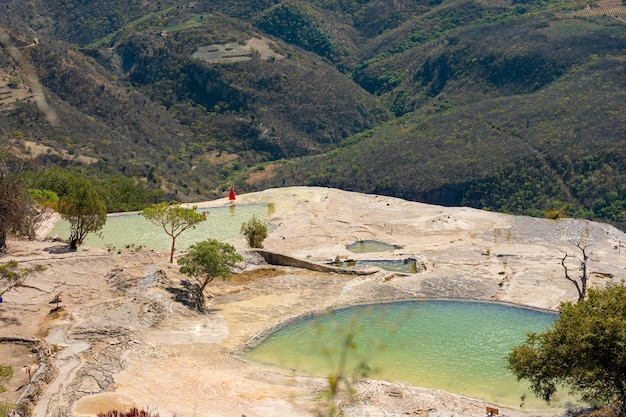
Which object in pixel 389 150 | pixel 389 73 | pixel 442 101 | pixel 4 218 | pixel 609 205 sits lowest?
pixel 4 218

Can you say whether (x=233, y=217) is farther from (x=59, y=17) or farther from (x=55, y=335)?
(x=59, y=17)

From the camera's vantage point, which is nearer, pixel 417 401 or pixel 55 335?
pixel 417 401

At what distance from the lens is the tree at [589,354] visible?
1683 cm

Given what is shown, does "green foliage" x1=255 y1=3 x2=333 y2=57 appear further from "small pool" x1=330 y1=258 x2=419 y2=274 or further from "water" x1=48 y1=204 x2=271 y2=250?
"small pool" x1=330 y1=258 x2=419 y2=274

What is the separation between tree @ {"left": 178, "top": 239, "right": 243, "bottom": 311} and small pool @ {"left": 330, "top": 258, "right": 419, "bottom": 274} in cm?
786

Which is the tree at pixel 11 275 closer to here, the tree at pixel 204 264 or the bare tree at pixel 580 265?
the tree at pixel 204 264

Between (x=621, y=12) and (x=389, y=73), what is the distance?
3522 centimetres

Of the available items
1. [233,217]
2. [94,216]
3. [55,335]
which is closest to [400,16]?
[233,217]

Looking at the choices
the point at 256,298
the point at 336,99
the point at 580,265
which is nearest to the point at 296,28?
the point at 336,99

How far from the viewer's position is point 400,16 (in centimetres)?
13925

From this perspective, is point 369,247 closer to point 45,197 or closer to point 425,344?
point 425,344

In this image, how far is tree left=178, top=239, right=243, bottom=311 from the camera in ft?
86.0

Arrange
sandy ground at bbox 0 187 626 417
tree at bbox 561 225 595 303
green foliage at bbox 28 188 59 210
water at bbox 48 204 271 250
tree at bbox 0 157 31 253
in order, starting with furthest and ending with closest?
green foliage at bbox 28 188 59 210, water at bbox 48 204 271 250, tree at bbox 0 157 31 253, tree at bbox 561 225 595 303, sandy ground at bbox 0 187 626 417

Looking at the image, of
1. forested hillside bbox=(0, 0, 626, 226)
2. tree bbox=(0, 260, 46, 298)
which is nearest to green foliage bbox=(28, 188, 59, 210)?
tree bbox=(0, 260, 46, 298)
